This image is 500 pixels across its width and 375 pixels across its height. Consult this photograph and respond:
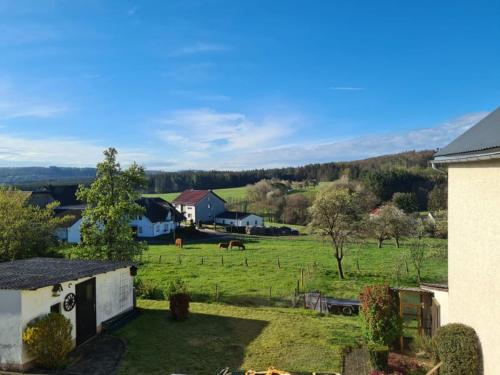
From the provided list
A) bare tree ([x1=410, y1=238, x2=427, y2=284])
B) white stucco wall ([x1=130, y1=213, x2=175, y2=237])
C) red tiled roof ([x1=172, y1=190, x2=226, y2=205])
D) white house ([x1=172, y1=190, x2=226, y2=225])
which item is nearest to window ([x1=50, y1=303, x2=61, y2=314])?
bare tree ([x1=410, y1=238, x2=427, y2=284])

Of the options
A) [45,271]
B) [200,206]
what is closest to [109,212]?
[45,271]

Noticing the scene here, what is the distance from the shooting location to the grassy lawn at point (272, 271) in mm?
24000

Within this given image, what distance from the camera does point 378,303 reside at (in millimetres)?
13258

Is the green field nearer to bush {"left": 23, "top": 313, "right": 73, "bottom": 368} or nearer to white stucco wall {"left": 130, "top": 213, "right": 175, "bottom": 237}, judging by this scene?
white stucco wall {"left": 130, "top": 213, "right": 175, "bottom": 237}

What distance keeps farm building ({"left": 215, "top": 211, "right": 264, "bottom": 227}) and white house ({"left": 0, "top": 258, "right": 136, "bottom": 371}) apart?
52.6 meters

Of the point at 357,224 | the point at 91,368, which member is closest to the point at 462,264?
the point at 91,368

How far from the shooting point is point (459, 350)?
10.2 meters

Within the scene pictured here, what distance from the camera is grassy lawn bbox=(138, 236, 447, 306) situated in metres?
24.0

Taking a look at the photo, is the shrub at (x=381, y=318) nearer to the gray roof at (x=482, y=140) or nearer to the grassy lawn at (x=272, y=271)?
the gray roof at (x=482, y=140)

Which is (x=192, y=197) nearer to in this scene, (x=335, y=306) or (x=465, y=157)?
(x=335, y=306)

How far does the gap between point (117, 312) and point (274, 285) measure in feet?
35.5

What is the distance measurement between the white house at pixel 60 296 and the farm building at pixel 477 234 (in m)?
11.9

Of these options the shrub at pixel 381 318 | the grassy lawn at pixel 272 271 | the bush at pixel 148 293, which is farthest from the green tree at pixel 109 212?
the shrub at pixel 381 318

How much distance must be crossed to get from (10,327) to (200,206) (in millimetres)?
62554
